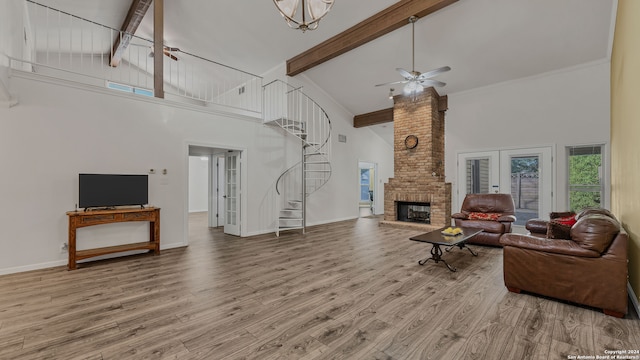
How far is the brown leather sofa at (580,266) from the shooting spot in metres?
2.44

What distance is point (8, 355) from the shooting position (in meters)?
1.92

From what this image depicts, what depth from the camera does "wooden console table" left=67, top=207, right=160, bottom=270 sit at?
3855mm

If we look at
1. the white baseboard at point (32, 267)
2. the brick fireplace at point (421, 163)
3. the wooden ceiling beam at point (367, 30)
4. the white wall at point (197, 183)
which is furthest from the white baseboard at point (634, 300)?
the white wall at point (197, 183)

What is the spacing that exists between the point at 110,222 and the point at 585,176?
903 cm

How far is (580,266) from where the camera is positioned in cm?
259

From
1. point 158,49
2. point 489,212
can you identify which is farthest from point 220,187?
point 489,212

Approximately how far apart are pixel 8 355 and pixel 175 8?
6.36 meters

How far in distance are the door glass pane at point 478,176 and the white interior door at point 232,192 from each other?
600 centimetres

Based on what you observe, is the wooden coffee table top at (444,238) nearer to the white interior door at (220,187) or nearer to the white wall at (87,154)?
the white wall at (87,154)

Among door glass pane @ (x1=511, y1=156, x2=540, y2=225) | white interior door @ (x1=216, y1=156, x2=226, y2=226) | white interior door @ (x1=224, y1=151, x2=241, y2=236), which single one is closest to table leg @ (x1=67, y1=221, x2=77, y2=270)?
white interior door @ (x1=224, y1=151, x2=241, y2=236)

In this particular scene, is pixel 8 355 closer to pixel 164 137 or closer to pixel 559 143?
pixel 164 137

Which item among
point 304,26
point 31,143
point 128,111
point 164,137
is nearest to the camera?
point 304,26

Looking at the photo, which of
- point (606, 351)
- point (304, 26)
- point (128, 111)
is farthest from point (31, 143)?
point (606, 351)

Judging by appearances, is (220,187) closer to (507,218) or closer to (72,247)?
(72,247)
